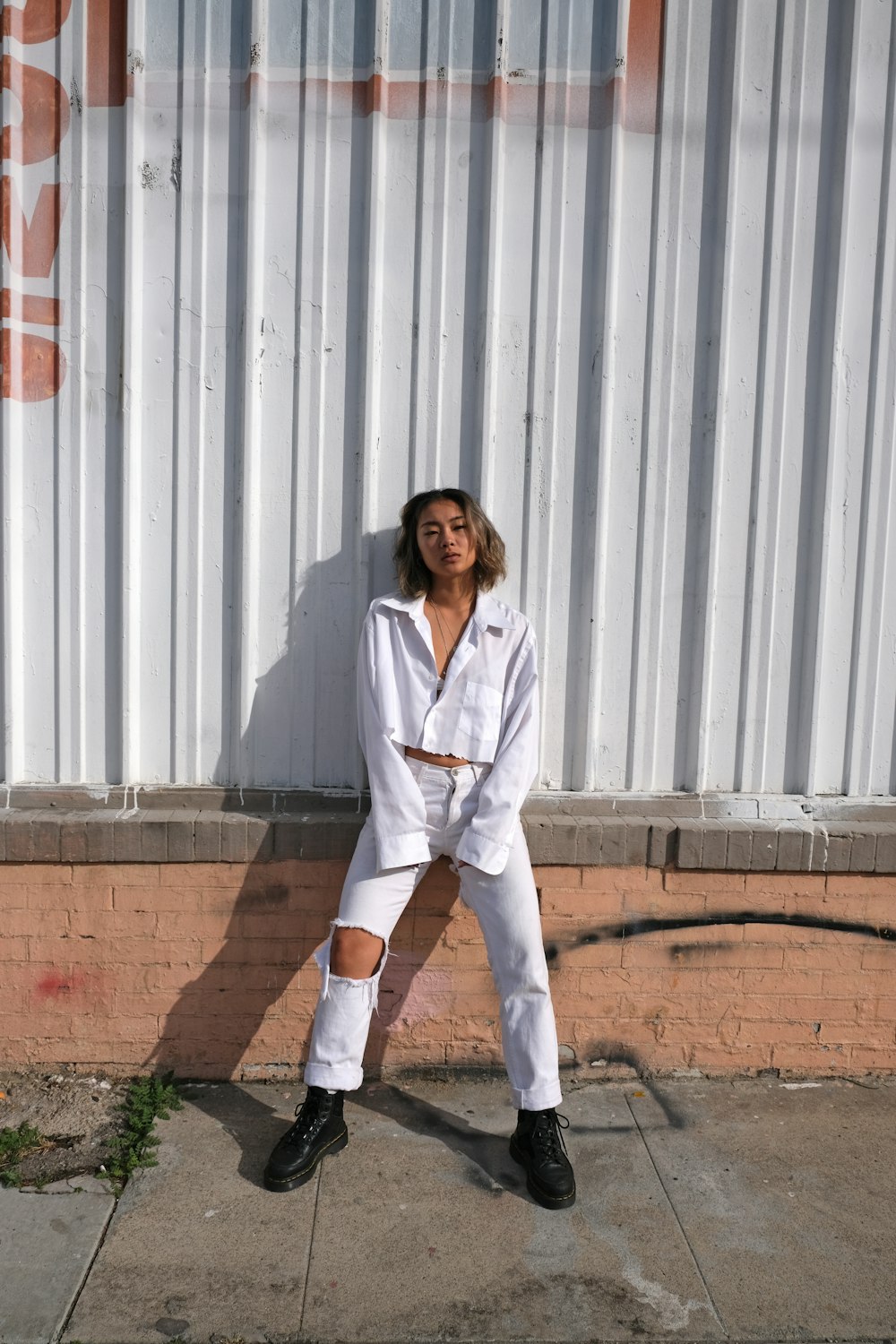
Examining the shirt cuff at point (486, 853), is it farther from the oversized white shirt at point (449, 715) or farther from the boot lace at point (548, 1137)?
the boot lace at point (548, 1137)

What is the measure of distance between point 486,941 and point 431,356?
2.03 m

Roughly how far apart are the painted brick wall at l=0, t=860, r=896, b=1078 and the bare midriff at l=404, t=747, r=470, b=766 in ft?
1.75

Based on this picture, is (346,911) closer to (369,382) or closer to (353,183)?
(369,382)

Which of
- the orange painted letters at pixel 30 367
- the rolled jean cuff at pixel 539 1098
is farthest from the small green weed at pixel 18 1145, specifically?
the orange painted letters at pixel 30 367

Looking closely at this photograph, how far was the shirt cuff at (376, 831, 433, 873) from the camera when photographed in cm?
317

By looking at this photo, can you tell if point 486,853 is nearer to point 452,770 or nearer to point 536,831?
point 452,770

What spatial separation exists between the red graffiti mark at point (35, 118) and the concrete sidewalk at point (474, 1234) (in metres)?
3.38

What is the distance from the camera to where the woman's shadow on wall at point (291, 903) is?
3.59 meters

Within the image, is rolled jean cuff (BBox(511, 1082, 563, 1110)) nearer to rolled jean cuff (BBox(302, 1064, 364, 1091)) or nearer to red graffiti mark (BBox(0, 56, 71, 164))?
rolled jean cuff (BBox(302, 1064, 364, 1091))

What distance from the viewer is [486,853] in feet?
10.3

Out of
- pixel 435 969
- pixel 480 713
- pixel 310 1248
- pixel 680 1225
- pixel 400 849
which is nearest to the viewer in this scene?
pixel 310 1248

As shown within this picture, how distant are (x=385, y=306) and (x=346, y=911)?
6.85 feet

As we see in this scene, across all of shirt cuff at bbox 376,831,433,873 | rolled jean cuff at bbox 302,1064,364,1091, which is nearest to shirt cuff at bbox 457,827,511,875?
shirt cuff at bbox 376,831,433,873

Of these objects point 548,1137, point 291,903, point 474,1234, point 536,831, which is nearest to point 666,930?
point 536,831
